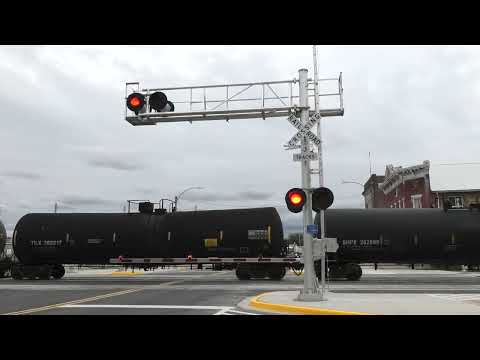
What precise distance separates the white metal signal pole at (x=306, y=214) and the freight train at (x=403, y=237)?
10.8 metres

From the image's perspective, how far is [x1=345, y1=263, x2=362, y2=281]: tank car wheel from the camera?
75.6ft

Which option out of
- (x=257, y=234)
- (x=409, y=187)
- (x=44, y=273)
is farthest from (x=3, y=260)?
(x=409, y=187)

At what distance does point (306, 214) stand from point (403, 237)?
40.2 ft

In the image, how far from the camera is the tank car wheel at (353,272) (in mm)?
23047

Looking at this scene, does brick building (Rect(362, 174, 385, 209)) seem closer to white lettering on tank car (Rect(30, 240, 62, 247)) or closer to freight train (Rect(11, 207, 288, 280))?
freight train (Rect(11, 207, 288, 280))

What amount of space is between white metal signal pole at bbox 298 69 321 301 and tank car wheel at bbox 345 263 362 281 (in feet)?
37.0

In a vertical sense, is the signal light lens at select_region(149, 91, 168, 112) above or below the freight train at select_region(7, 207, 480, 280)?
above

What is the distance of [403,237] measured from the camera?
74.2ft

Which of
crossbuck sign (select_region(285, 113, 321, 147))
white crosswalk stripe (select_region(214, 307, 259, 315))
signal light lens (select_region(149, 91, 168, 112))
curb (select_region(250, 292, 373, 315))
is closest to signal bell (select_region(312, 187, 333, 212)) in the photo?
crossbuck sign (select_region(285, 113, 321, 147))

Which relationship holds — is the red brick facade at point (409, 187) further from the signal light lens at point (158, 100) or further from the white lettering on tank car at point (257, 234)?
the signal light lens at point (158, 100)
